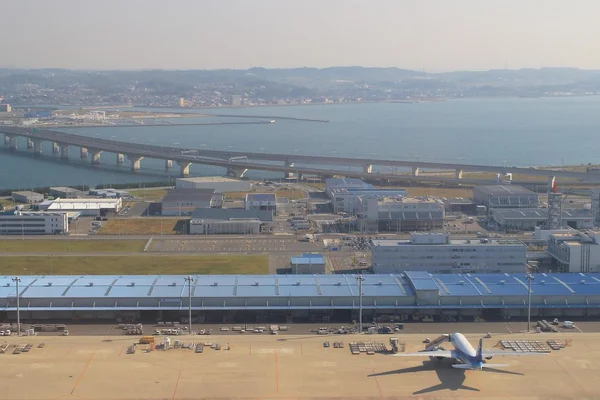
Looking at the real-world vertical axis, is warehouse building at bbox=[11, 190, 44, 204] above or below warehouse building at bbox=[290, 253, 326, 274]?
below

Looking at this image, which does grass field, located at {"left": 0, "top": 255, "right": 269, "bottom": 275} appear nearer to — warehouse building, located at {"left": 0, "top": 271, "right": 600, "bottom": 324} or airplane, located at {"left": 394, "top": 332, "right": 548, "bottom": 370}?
warehouse building, located at {"left": 0, "top": 271, "right": 600, "bottom": 324}

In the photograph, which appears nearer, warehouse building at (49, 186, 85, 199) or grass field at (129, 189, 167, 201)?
warehouse building at (49, 186, 85, 199)

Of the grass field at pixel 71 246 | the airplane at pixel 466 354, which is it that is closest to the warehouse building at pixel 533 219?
the grass field at pixel 71 246

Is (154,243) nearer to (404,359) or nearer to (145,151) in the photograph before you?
(404,359)

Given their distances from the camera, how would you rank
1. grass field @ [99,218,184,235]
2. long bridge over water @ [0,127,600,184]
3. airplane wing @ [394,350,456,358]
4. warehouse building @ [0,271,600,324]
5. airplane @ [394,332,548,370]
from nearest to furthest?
1. airplane @ [394,332,548,370]
2. airplane wing @ [394,350,456,358]
3. warehouse building @ [0,271,600,324]
4. grass field @ [99,218,184,235]
5. long bridge over water @ [0,127,600,184]

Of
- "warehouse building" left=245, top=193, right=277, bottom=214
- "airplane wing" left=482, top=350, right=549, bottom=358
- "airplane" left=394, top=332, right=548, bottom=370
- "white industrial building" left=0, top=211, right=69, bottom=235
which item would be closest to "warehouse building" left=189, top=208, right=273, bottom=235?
"warehouse building" left=245, top=193, right=277, bottom=214

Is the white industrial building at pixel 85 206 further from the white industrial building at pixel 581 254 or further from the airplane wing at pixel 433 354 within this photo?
the airplane wing at pixel 433 354

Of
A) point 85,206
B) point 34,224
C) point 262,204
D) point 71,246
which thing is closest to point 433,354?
point 71,246
